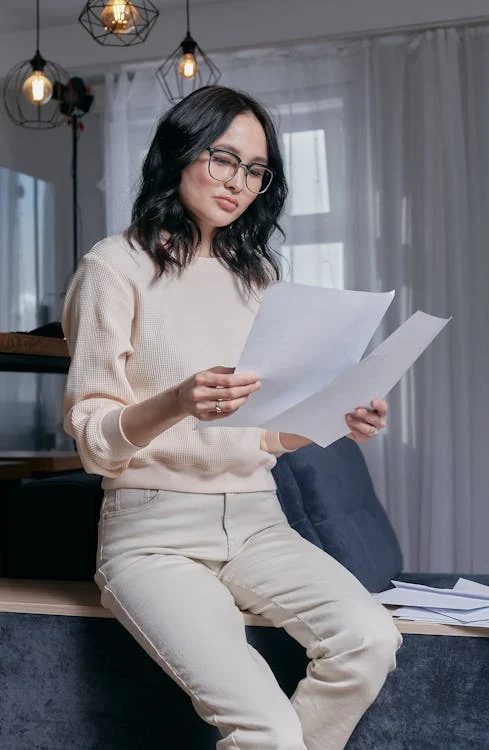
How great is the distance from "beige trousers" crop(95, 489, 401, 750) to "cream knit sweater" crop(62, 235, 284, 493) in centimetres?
4

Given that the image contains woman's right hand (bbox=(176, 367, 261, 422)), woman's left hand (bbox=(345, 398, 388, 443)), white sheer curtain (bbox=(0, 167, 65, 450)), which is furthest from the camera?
white sheer curtain (bbox=(0, 167, 65, 450))

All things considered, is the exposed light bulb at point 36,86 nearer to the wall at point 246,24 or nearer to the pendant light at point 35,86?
the pendant light at point 35,86

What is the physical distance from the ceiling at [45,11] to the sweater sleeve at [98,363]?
3.26 metres

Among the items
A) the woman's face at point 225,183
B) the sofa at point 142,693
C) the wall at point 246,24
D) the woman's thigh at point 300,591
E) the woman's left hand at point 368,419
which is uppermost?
the wall at point 246,24

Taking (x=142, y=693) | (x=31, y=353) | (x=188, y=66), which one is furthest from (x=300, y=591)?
(x=188, y=66)

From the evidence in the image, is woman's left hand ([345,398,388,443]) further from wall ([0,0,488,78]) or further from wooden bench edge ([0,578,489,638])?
wall ([0,0,488,78])

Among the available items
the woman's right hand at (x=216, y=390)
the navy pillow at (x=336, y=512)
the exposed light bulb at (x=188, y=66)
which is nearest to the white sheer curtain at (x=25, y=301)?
the exposed light bulb at (x=188, y=66)

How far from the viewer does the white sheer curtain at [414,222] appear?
4078 mm

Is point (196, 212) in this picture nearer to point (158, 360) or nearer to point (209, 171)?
point (209, 171)

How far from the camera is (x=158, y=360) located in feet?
5.16

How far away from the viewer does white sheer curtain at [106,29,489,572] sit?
13.4 ft

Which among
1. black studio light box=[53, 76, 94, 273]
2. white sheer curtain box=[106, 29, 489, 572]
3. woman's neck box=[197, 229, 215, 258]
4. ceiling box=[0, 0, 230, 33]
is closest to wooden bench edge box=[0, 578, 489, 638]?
woman's neck box=[197, 229, 215, 258]

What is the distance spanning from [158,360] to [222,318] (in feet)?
0.49

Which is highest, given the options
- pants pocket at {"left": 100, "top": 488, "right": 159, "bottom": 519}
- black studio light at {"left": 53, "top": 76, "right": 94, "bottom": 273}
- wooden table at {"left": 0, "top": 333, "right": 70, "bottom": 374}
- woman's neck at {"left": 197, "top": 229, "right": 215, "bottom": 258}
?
black studio light at {"left": 53, "top": 76, "right": 94, "bottom": 273}
